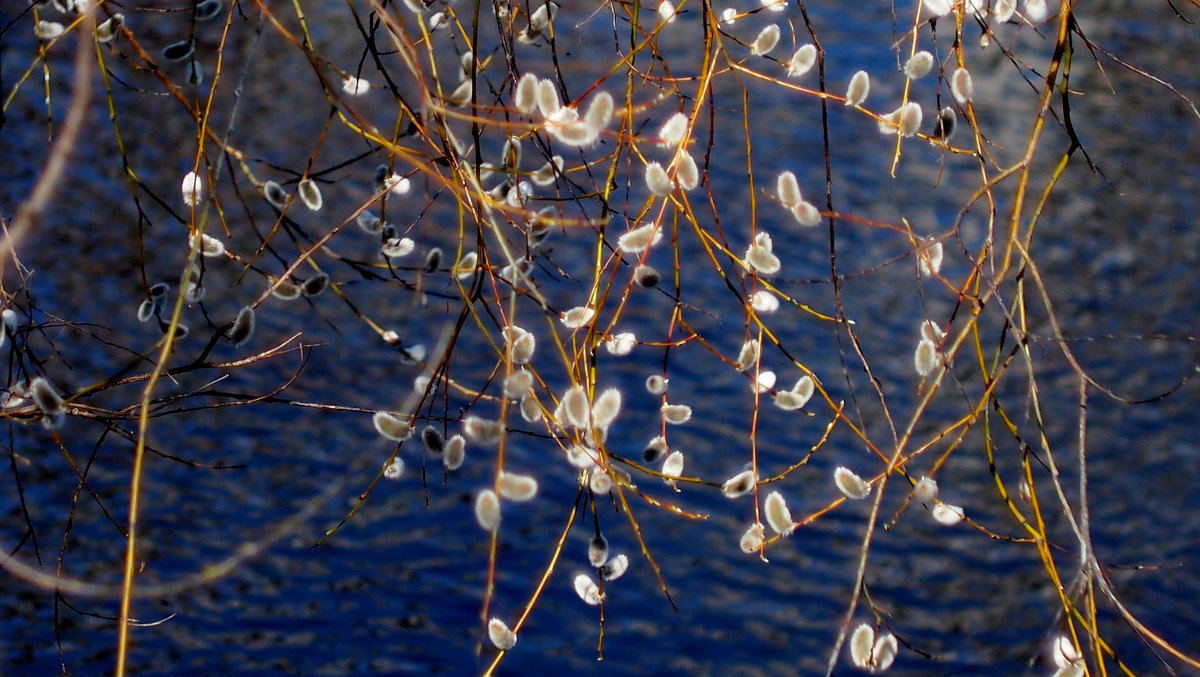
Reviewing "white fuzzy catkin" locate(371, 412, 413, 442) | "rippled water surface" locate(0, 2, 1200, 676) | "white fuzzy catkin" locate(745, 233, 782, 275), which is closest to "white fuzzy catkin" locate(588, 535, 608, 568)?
"white fuzzy catkin" locate(371, 412, 413, 442)

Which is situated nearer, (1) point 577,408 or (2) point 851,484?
(1) point 577,408

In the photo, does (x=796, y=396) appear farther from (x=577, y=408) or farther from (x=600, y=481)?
(x=577, y=408)

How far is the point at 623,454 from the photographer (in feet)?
13.7

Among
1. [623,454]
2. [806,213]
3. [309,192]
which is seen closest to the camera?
[806,213]

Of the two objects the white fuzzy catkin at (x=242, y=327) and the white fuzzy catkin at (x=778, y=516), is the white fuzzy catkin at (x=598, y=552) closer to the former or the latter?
the white fuzzy catkin at (x=778, y=516)

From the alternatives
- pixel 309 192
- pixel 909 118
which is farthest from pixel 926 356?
pixel 309 192

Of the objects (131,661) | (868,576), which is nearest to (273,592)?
(131,661)

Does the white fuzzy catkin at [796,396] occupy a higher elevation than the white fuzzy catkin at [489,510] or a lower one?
higher

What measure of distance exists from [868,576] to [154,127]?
399 cm

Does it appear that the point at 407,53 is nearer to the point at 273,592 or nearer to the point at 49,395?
the point at 49,395

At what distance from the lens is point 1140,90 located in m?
7.09

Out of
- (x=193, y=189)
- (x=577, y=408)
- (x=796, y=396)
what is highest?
(x=193, y=189)

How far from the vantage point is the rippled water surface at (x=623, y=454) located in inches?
144

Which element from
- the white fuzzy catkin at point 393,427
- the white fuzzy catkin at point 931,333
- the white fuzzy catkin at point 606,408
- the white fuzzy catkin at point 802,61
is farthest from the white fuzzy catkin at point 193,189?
the white fuzzy catkin at point 931,333
